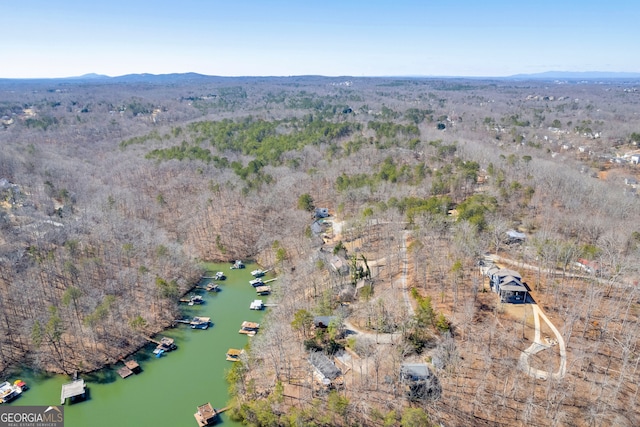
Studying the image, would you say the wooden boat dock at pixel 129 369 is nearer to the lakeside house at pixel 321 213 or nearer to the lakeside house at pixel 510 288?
the lakeside house at pixel 510 288

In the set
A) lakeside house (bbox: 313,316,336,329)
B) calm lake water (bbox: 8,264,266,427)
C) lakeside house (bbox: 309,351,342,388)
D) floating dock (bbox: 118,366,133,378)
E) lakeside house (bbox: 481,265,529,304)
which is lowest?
calm lake water (bbox: 8,264,266,427)

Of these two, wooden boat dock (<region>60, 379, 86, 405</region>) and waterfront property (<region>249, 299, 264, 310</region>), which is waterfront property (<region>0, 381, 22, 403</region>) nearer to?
wooden boat dock (<region>60, 379, 86, 405</region>)

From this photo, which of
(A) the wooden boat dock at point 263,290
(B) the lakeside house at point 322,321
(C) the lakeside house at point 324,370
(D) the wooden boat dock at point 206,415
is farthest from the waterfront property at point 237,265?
(D) the wooden boat dock at point 206,415

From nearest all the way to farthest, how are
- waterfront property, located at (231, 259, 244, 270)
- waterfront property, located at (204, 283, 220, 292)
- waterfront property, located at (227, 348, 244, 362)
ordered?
1. waterfront property, located at (227, 348, 244, 362)
2. waterfront property, located at (204, 283, 220, 292)
3. waterfront property, located at (231, 259, 244, 270)

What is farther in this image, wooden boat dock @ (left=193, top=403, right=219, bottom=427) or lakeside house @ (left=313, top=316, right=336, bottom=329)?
lakeside house @ (left=313, top=316, right=336, bottom=329)

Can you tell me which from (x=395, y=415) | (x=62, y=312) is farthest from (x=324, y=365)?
(x=62, y=312)

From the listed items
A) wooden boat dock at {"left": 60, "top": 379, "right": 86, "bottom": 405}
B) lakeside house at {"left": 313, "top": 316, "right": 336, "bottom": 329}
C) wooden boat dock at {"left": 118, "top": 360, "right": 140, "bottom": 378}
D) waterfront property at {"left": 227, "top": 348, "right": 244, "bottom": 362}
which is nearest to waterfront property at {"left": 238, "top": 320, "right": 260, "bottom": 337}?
waterfront property at {"left": 227, "top": 348, "right": 244, "bottom": 362}

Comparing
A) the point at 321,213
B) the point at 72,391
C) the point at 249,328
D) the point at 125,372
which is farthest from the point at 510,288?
the point at 72,391
